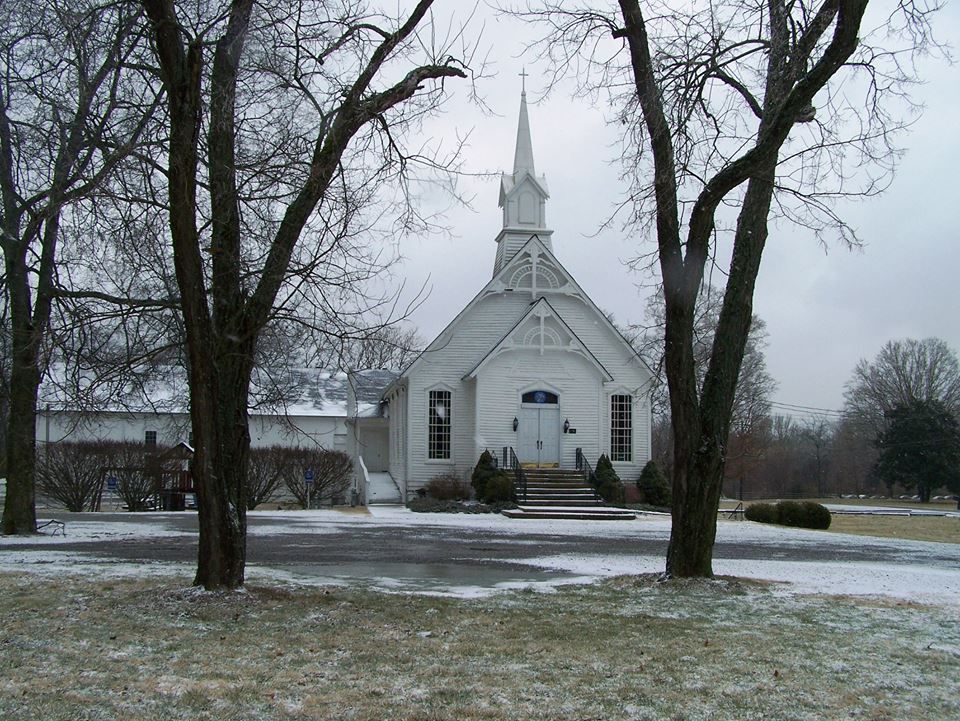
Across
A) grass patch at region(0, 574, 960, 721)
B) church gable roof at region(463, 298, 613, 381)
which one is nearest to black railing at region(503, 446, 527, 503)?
church gable roof at region(463, 298, 613, 381)

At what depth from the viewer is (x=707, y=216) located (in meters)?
10.6

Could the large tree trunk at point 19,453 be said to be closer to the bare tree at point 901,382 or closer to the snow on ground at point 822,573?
the snow on ground at point 822,573

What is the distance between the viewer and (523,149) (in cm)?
3428

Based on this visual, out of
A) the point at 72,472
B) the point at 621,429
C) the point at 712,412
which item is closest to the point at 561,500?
the point at 621,429

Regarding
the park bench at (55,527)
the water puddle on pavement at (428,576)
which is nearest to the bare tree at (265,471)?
the park bench at (55,527)

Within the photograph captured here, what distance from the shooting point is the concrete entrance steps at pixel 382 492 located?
30.8 metres

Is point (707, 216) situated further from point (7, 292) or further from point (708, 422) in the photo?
point (7, 292)

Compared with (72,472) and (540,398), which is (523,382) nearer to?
(540,398)

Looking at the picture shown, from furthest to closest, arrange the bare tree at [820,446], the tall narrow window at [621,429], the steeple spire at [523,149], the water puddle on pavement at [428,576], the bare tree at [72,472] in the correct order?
1. the bare tree at [820,446]
2. the steeple spire at [523,149]
3. the tall narrow window at [621,429]
4. the bare tree at [72,472]
5. the water puddle on pavement at [428,576]

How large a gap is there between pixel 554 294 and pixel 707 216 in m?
21.0

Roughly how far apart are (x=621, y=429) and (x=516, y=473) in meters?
4.87

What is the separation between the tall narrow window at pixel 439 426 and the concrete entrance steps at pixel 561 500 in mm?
3137

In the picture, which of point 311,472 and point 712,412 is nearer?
point 712,412

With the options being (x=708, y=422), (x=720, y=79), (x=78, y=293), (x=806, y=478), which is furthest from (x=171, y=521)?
(x=806, y=478)
